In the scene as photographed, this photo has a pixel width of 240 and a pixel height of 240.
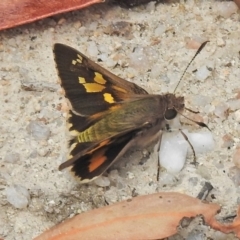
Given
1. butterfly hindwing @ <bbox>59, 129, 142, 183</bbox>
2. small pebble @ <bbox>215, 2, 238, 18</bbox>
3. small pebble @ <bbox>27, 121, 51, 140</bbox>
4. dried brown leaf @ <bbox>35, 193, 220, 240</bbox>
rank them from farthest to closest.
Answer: small pebble @ <bbox>215, 2, 238, 18</bbox>, small pebble @ <bbox>27, 121, 51, 140</bbox>, butterfly hindwing @ <bbox>59, 129, 142, 183</bbox>, dried brown leaf @ <bbox>35, 193, 220, 240</bbox>

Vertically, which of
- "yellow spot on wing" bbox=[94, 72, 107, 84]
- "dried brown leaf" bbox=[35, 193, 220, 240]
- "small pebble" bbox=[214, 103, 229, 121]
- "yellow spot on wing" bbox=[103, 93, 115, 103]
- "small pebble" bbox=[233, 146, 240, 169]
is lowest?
"dried brown leaf" bbox=[35, 193, 220, 240]

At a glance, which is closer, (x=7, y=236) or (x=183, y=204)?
(x=183, y=204)

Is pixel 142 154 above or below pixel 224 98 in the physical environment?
below

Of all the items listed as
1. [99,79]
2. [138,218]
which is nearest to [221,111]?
[99,79]

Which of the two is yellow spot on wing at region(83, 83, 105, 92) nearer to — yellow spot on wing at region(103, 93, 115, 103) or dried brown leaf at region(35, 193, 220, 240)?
yellow spot on wing at region(103, 93, 115, 103)

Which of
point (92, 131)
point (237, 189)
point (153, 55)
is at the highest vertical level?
point (153, 55)

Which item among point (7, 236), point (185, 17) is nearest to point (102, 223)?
point (7, 236)

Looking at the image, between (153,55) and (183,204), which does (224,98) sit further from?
(183,204)

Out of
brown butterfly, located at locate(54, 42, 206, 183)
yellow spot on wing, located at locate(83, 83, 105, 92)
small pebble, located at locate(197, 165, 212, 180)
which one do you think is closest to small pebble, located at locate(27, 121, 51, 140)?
brown butterfly, located at locate(54, 42, 206, 183)
